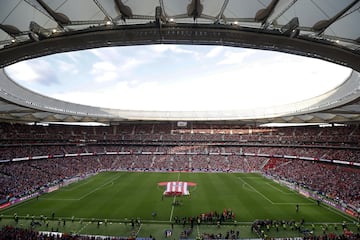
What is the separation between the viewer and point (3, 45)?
36.4 ft

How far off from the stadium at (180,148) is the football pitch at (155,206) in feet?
0.76

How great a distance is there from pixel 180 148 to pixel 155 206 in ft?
133

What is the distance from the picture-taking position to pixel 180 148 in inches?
2844

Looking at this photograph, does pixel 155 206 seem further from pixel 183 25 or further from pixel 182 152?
pixel 182 152

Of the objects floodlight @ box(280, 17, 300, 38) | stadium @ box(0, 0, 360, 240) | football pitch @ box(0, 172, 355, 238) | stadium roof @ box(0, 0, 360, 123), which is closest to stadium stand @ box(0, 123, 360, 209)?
stadium @ box(0, 0, 360, 240)

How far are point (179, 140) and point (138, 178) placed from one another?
2577 centimetres

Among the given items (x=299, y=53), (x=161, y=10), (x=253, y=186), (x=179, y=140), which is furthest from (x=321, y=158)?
(x=161, y=10)

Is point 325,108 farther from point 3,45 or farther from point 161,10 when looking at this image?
point 3,45

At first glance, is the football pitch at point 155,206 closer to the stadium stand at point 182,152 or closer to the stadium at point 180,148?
the stadium at point 180,148

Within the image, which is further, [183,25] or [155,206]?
[155,206]

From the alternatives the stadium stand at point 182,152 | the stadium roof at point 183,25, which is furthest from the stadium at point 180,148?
the stadium stand at point 182,152

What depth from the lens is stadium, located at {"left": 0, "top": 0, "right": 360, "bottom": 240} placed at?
9.23m

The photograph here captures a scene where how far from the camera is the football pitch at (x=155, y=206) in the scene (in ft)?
87.2

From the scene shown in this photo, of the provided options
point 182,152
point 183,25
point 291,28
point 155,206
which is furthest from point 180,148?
point 291,28
